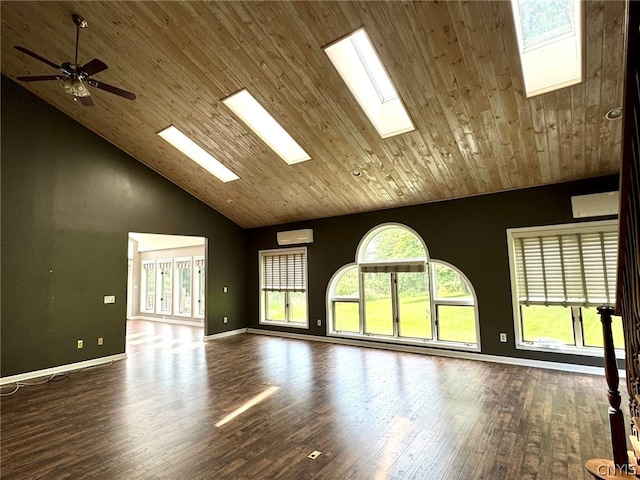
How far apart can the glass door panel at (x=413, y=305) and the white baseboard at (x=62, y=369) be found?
5.04 meters

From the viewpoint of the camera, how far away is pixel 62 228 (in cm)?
513

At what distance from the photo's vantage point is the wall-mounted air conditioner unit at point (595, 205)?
13.8 ft

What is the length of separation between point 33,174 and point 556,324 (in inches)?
316

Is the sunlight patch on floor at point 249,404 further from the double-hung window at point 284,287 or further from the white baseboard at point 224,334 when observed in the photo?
the white baseboard at point 224,334

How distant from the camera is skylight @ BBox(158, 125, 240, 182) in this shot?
17.3 ft

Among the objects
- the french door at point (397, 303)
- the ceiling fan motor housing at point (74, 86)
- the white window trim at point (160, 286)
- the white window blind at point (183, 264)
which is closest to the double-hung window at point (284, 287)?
the french door at point (397, 303)

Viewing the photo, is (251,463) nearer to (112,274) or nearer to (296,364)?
(296,364)

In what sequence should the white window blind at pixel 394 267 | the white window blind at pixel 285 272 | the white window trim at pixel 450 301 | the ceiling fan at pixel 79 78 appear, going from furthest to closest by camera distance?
the white window blind at pixel 285 272 < the white window blind at pixel 394 267 < the white window trim at pixel 450 301 < the ceiling fan at pixel 79 78

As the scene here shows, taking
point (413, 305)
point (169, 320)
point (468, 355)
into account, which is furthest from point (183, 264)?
point (468, 355)

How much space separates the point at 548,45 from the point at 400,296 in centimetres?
416

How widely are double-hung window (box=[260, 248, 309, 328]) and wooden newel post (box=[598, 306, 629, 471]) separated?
548 centimetres

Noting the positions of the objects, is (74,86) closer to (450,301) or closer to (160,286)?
(450,301)

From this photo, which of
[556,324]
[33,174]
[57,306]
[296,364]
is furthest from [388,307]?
[33,174]

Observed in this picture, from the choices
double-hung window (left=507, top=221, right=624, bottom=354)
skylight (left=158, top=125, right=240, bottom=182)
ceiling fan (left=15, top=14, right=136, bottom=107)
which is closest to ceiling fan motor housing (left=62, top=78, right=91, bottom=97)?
ceiling fan (left=15, top=14, right=136, bottom=107)
